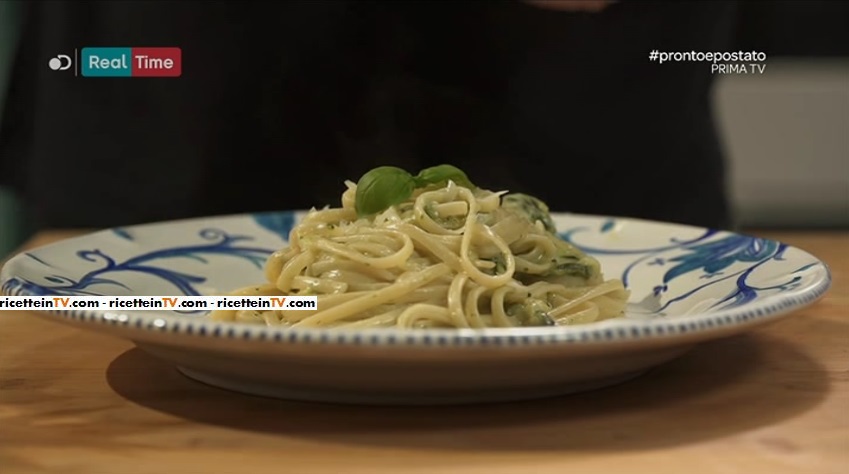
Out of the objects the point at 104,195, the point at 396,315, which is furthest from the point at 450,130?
the point at 396,315

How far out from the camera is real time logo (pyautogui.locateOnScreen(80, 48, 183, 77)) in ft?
9.12

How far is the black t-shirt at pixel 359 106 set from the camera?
Result: 9.26ft

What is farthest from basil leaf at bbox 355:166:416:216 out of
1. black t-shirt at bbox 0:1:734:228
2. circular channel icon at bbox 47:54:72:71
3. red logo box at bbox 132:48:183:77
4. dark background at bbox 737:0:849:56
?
dark background at bbox 737:0:849:56

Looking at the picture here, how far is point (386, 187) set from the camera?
1.57 metres

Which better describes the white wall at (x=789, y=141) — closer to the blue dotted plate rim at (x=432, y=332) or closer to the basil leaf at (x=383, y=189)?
the basil leaf at (x=383, y=189)

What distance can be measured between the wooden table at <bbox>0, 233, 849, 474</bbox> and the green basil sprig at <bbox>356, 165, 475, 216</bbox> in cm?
42

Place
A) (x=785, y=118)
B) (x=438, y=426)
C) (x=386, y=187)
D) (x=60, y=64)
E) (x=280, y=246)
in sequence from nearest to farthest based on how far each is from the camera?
(x=438, y=426) < (x=386, y=187) < (x=280, y=246) < (x=60, y=64) < (x=785, y=118)

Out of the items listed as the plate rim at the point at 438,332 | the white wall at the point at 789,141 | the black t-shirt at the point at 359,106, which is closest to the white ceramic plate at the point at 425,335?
the plate rim at the point at 438,332

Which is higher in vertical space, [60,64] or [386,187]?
[60,64]

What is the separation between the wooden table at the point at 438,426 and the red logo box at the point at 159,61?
5.04ft

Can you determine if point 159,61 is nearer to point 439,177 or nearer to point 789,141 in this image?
point 439,177

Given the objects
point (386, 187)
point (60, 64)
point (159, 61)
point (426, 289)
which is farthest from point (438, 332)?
point (60, 64)

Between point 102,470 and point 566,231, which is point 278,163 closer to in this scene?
point 566,231

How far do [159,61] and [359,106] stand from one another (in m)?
0.58
